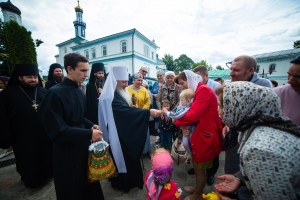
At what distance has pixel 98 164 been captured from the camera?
1.83 meters

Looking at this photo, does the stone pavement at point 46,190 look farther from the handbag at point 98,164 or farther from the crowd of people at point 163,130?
the handbag at point 98,164

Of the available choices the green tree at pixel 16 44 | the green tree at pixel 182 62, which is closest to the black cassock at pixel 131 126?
the green tree at pixel 16 44

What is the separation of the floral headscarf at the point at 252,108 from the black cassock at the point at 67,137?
5.63 ft

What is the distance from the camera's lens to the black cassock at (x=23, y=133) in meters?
2.61

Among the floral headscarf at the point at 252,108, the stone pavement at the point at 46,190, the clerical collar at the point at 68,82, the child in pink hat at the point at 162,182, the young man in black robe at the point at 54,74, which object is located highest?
the young man in black robe at the point at 54,74

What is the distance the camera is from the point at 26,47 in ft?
40.1

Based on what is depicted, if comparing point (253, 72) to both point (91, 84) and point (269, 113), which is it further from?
point (91, 84)

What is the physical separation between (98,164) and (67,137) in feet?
1.94

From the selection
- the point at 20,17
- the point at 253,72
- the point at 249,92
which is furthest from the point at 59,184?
the point at 20,17

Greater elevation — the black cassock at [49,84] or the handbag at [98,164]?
the black cassock at [49,84]

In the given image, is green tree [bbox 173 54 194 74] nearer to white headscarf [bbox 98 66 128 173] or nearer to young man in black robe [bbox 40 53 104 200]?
white headscarf [bbox 98 66 128 173]

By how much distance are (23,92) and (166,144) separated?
3.88 m

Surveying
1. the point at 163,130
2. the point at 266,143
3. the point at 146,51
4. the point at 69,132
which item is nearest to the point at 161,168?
the point at 266,143

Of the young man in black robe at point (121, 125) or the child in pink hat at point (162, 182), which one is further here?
the young man in black robe at point (121, 125)
